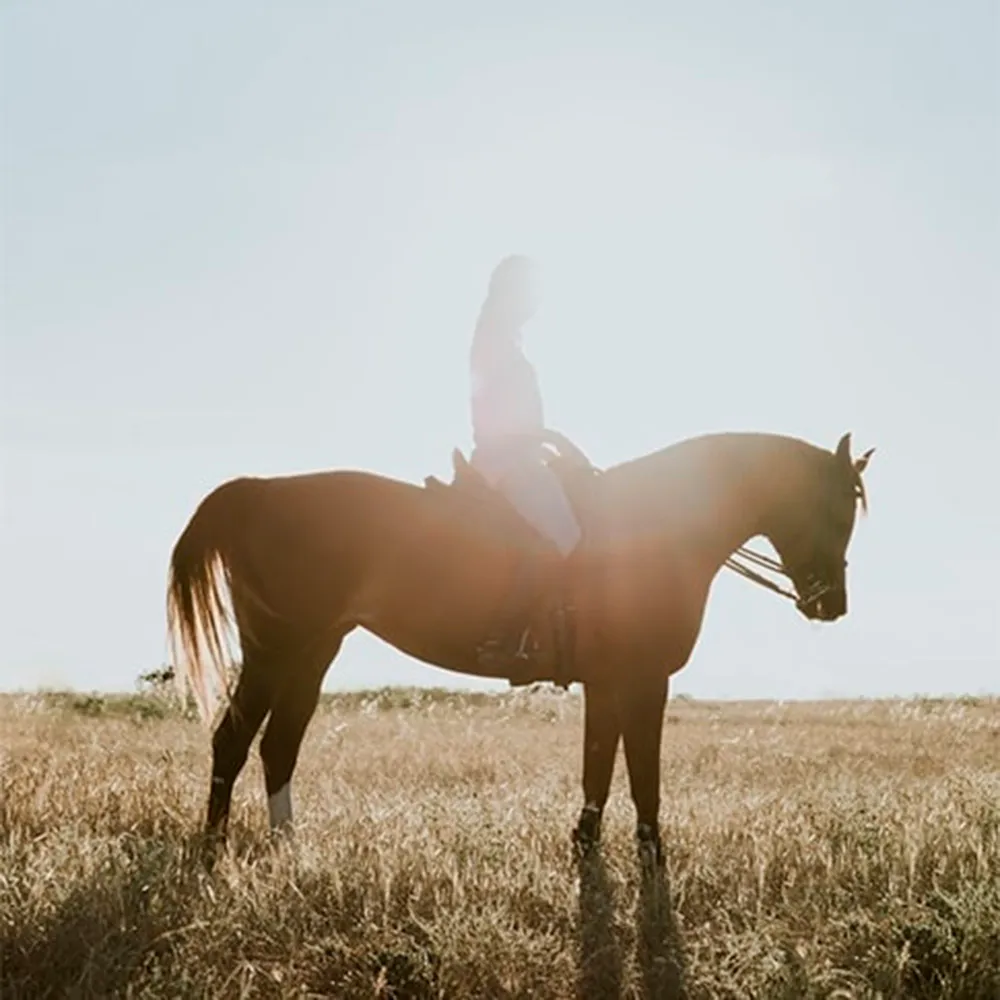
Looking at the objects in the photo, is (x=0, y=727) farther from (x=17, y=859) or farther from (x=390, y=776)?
(x=17, y=859)

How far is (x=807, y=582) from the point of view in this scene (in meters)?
7.86

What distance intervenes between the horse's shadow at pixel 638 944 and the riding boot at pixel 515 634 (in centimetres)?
179

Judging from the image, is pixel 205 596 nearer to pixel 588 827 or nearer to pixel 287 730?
pixel 287 730

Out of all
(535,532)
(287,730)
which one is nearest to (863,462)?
(535,532)

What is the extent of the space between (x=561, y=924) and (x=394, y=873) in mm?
817

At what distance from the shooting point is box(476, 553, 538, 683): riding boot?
294 inches

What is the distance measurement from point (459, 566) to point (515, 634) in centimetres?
56

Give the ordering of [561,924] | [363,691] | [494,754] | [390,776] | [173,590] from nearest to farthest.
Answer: [561,924] → [173,590] → [390,776] → [494,754] → [363,691]

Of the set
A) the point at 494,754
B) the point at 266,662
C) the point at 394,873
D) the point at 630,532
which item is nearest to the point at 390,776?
the point at 494,754

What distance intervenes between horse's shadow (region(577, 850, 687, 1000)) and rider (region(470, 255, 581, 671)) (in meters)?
2.01

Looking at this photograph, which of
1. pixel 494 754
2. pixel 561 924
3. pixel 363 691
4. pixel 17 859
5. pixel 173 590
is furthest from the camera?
pixel 363 691

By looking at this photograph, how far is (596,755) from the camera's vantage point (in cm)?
717

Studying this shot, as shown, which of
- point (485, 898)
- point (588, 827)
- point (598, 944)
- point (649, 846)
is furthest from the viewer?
point (588, 827)

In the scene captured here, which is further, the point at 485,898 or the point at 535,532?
the point at 535,532
